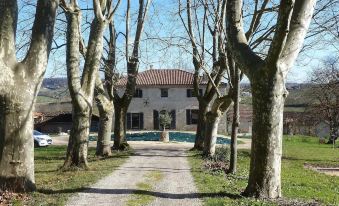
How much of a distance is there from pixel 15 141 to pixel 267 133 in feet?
18.1

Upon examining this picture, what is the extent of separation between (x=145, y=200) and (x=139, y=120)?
46376 mm

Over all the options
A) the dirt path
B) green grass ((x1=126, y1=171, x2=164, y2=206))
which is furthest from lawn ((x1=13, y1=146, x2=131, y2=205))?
green grass ((x1=126, y1=171, x2=164, y2=206))

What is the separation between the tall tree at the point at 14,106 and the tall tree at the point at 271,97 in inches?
191

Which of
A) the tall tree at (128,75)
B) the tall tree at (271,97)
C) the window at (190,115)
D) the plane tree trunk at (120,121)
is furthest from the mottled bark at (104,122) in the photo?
the window at (190,115)

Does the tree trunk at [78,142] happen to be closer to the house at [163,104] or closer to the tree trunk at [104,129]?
the tree trunk at [104,129]

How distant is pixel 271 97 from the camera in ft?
32.2

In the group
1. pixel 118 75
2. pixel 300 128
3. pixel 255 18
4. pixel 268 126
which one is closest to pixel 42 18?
pixel 268 126

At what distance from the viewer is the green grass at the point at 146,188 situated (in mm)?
9741

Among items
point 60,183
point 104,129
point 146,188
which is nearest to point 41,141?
point 104,129

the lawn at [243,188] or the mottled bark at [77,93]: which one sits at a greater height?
the mottled bark at [77,93]

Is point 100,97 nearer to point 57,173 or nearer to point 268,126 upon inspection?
point 57,173

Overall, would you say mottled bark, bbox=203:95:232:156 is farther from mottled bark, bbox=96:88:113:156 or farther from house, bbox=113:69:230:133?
house, bbox=113:69:230:133

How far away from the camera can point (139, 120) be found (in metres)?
56.2

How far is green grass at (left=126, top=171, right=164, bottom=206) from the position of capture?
974cm
